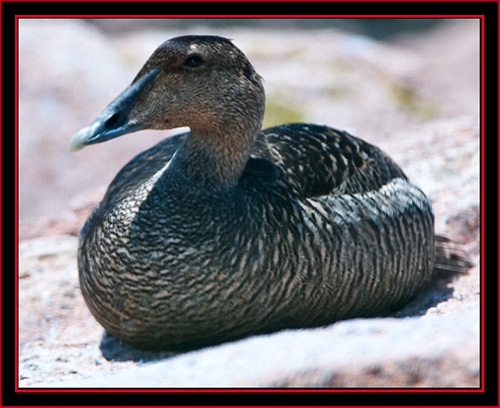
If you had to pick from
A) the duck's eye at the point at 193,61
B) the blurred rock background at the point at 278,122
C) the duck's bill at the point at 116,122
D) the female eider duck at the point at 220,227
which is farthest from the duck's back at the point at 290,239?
the duck's eye at the point at 193,61

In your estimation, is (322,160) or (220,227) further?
(322,160)

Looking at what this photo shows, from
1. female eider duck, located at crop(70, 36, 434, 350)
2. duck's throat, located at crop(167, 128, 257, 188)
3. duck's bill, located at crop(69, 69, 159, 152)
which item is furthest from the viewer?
duck's throat, located at crop(167, 128, 257, 188)

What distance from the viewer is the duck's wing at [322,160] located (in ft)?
16.4

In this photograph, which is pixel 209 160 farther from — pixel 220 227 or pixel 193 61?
pixel 193 61

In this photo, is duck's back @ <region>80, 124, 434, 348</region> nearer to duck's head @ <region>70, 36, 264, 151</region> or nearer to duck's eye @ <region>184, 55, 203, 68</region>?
duck's head @ <region>70, 36, 264, 151</region>

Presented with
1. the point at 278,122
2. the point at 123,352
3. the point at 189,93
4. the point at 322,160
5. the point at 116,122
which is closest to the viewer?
the point at 116,122

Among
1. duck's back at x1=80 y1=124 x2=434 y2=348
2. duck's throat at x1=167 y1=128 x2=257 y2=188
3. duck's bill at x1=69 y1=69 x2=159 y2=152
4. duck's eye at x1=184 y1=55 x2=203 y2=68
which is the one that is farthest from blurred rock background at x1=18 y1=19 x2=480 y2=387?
duck's eye at x1=184 y1=55 x2=203 y2=68

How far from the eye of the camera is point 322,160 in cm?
514

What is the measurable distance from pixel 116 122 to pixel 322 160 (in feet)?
4.26

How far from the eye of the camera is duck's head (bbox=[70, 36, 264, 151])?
4543 mm

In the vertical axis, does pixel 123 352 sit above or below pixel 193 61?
below

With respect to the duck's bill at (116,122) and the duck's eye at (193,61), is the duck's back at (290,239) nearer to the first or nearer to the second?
the duck's bill at (116,122)

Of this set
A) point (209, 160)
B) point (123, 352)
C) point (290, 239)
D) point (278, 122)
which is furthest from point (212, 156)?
point (278, 122)

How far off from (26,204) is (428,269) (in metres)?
6.17
